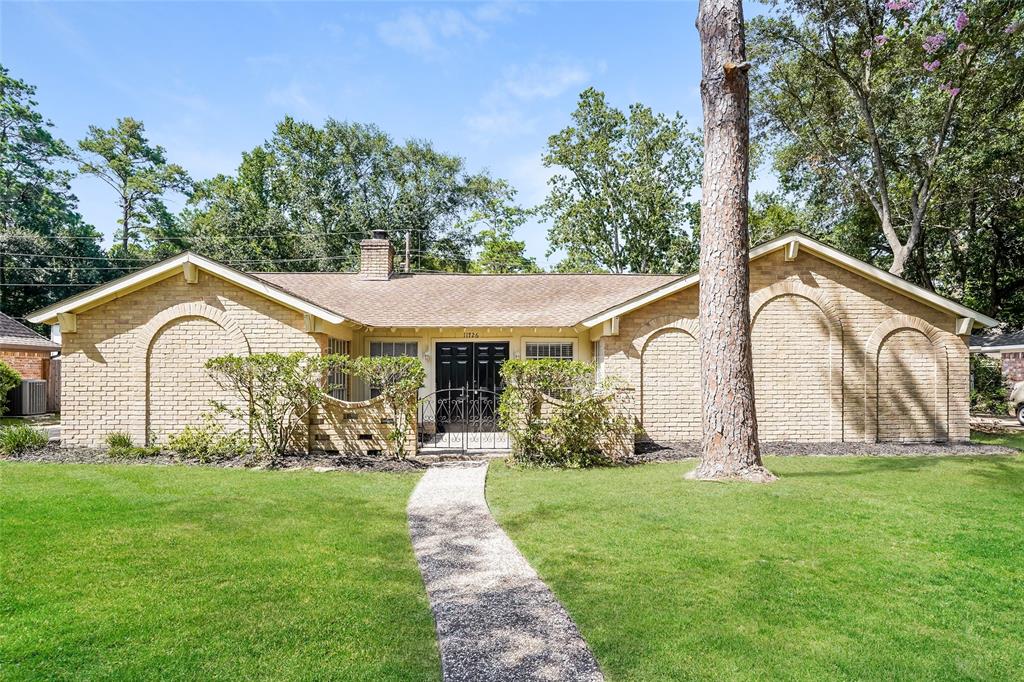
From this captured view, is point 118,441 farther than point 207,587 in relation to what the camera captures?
Yes

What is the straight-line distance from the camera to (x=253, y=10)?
11141mm

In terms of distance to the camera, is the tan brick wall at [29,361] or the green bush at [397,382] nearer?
the green bush at [397,382]

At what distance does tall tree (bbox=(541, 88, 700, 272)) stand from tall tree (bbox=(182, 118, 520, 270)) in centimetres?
789

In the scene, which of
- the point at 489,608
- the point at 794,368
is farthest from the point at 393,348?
the point at 489,608

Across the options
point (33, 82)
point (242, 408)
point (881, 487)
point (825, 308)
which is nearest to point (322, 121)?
point (33, 82)

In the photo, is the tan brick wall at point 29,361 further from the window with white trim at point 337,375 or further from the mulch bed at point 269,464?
the window with white trim at point 337,375

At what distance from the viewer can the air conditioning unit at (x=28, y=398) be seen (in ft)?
63.9

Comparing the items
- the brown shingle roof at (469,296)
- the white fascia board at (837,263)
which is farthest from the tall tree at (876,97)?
the brown shingle roof at (469,296)

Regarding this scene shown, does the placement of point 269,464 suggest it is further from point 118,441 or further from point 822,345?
point 822,345

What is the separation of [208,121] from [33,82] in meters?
29.7

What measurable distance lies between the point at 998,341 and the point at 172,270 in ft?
102

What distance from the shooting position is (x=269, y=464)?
10.1m

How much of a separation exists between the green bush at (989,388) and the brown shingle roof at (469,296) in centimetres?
1350

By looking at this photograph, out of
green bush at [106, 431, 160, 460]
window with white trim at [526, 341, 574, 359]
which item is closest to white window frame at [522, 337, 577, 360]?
window with white trim at [526, 341, 574, 359]
